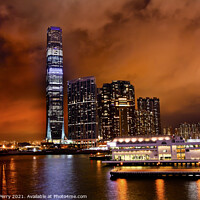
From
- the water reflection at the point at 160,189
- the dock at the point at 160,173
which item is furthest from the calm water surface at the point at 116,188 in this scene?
the dock at the point at 160,173

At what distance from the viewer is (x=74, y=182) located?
7094 cm

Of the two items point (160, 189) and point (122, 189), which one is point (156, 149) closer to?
point (160, 189)

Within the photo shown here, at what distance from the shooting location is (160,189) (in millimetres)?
57062

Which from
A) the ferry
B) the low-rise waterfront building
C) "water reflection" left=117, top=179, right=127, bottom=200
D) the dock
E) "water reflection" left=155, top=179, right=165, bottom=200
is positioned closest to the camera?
"water reflection" left=155, top=179, right=165, bottom=200

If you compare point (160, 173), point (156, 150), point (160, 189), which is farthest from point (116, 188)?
point (156, 150)

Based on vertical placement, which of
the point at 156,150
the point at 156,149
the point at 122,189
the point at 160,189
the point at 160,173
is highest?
the point at 156,149

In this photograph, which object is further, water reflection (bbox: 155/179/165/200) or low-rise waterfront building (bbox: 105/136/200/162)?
low-rise waterfront building (bbox: 105/136/200/162)

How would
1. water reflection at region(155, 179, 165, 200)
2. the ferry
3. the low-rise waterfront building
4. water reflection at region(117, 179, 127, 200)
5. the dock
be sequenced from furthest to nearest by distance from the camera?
the low-rise waterfront building < the ferry < the dock < water reflection at region(117, 179, 127, 200) < water reflection at region(155, 179, 165, 200)

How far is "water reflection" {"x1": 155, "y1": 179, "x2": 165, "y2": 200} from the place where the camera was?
51.5m

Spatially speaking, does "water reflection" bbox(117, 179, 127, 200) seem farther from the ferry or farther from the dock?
the ferry

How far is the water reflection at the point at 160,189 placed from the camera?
51500 millimetres

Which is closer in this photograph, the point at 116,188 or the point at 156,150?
the point at 116,188

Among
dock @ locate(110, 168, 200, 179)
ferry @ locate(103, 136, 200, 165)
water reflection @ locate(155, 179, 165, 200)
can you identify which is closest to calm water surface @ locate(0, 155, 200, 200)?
water reflection @ locate(155, 179, 165, 200)

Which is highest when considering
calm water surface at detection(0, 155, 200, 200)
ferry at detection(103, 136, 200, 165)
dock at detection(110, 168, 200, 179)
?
ferry at detection(103, 136, 200, 165)
